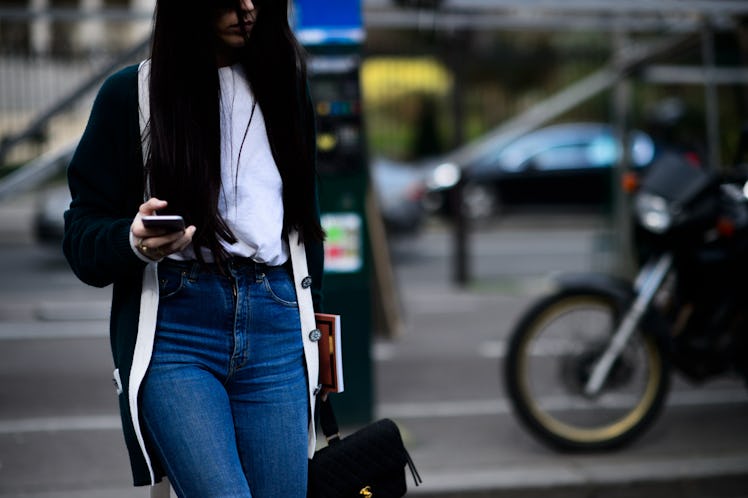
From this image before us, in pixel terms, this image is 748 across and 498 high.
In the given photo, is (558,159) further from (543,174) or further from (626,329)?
(626,329)

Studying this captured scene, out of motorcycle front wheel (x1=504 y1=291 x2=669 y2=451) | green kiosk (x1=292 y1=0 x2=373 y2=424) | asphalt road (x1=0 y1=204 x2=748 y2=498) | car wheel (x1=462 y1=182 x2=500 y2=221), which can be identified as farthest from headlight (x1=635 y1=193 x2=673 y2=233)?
car wheel (x1=462 y1=182 x2=500 y2=221)

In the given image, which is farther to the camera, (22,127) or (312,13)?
(22,127)

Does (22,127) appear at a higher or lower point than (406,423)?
higher

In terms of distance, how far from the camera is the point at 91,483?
395cm

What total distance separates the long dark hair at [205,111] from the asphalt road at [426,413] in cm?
205

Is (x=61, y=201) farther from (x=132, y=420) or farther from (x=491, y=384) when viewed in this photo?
(x=132, y=420)

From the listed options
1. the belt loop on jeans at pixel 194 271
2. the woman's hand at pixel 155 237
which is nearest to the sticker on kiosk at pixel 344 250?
the belt loop on jeans at pixel 194 271

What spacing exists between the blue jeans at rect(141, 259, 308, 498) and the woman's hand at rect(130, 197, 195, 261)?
135 millimetres

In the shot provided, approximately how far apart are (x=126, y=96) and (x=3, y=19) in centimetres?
448

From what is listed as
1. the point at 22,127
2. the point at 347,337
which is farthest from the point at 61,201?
the point at 347,337

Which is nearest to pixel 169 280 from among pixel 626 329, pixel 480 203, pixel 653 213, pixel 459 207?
pixel 626 329

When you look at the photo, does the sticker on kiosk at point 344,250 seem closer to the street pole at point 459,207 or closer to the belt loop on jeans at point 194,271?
the belt loop on jeans at point 194,271

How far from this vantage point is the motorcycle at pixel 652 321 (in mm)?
4277

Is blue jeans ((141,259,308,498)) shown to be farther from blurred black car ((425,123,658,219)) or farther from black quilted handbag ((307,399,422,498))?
blurred black car ((425,123,658,219))
